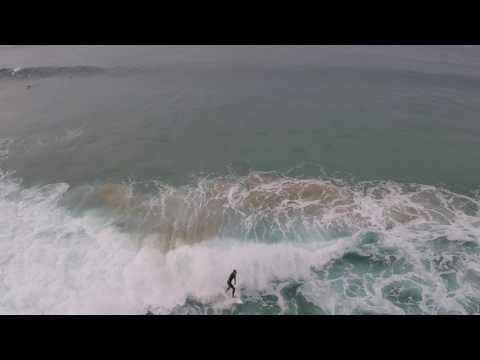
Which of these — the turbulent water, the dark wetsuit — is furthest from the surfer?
the turbulent water

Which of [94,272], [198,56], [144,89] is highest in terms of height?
[198,56]

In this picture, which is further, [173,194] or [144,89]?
[144,89]

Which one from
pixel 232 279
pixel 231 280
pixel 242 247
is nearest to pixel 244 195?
pixel 242 247

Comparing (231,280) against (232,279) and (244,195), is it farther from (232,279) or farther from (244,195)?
(244,195)

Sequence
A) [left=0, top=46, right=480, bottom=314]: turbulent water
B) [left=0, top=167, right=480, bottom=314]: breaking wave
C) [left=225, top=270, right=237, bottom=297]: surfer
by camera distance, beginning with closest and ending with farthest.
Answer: [left=225, top=270, right=237, bottom=297]: surfer < [left=0, top=167, right=480, bottom=314]: breaking wave < [left=0, top=46, right=480, bottom=314]: turbulent water

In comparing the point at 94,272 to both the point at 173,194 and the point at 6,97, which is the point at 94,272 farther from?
the point at 6,97

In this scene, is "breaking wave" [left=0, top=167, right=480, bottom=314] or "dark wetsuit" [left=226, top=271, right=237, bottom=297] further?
"breaking wave" [left=0, top=167, right=480, bottom=314]

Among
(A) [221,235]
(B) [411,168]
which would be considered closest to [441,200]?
(B) [411,168]

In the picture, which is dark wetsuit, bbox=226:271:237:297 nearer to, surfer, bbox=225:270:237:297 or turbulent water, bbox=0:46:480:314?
surfer, bbox=225:270:237:297

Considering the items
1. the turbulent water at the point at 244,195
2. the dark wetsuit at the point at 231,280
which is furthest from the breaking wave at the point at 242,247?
the dark wetsuit at the point at 231,280
